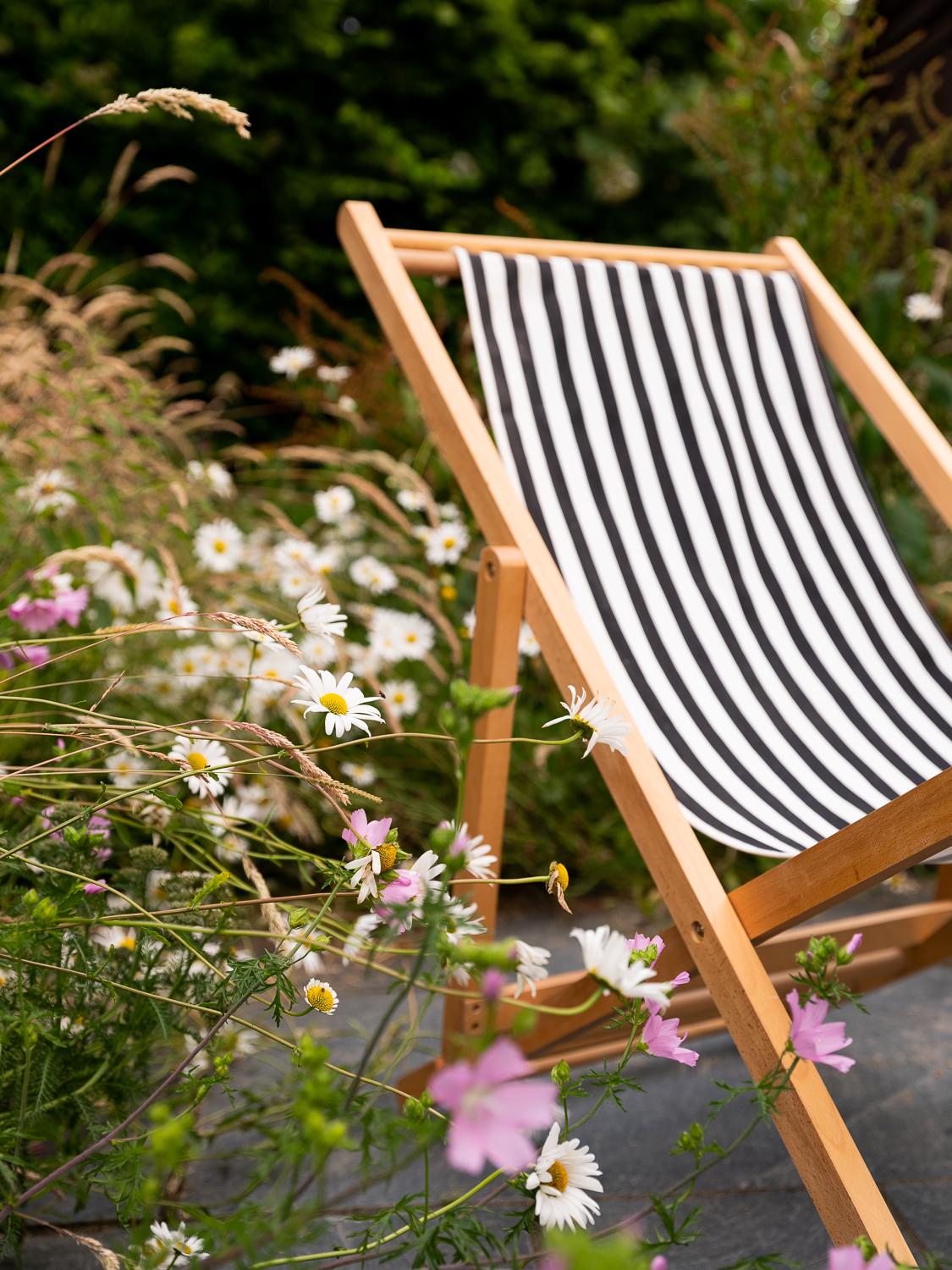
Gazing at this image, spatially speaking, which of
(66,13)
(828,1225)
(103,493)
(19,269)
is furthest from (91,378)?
(66,13)

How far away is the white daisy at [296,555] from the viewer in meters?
1.69

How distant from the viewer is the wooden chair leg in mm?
1122

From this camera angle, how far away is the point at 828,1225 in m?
0.79

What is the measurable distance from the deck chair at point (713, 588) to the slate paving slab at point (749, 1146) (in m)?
0.12

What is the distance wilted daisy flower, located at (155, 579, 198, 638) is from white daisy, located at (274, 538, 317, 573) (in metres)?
0.18

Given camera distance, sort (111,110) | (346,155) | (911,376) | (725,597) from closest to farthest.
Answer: (111,110) → (725,597) → (911,376) → (346,155)

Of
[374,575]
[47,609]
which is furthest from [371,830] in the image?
[374,575]

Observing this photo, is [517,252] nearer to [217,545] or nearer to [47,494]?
[217,545]

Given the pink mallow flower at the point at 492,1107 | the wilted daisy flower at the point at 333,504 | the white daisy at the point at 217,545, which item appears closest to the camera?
the pink mallow flower at the point at 492,1107

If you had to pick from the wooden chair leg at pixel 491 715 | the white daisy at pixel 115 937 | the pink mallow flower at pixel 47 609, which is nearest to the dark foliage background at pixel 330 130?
the pink mallow flower at pixel 47 609

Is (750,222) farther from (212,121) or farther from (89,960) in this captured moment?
(212,121)

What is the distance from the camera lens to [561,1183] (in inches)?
26.3

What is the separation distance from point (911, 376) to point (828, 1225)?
2.35 metres

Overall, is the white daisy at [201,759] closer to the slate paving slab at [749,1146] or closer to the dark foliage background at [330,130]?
the slate paving slab at [749,1146]
